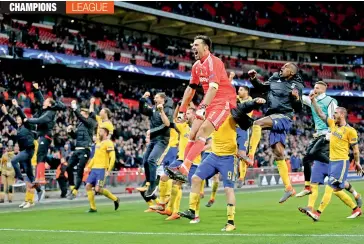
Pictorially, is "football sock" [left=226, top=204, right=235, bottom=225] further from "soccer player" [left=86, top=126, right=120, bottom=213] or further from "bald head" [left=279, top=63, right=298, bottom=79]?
"soccer player" [left=86, top=126, right=120, bottom=213]

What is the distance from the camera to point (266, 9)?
6291cm

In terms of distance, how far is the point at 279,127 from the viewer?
12742 millimetres

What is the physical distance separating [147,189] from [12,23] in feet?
78.6

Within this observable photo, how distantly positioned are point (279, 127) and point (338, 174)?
1.62 metres

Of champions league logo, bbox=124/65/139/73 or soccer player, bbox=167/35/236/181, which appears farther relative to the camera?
champions league logo, bbox=124/65/139/73

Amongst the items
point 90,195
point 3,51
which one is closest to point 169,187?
point 90,195

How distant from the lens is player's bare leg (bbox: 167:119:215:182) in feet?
32.6

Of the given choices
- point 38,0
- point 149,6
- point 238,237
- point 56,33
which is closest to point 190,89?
point 238,237

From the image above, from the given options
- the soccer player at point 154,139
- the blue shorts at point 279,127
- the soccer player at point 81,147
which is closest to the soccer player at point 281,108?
the blue shorts at point 279,127

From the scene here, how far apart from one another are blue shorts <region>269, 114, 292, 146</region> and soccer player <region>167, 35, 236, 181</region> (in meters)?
2.36

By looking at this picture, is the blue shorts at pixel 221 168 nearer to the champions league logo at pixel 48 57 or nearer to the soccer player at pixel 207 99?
the soccer player at pixel 207 99

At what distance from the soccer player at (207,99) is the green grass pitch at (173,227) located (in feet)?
4.10

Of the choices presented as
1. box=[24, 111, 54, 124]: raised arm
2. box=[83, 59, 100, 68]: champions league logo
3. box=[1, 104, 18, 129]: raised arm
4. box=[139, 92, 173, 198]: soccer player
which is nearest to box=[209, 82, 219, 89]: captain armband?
box=[139, 92, 173, 198]: soccer player

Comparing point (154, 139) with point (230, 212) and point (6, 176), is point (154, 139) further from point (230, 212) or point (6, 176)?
point (6, 176)
